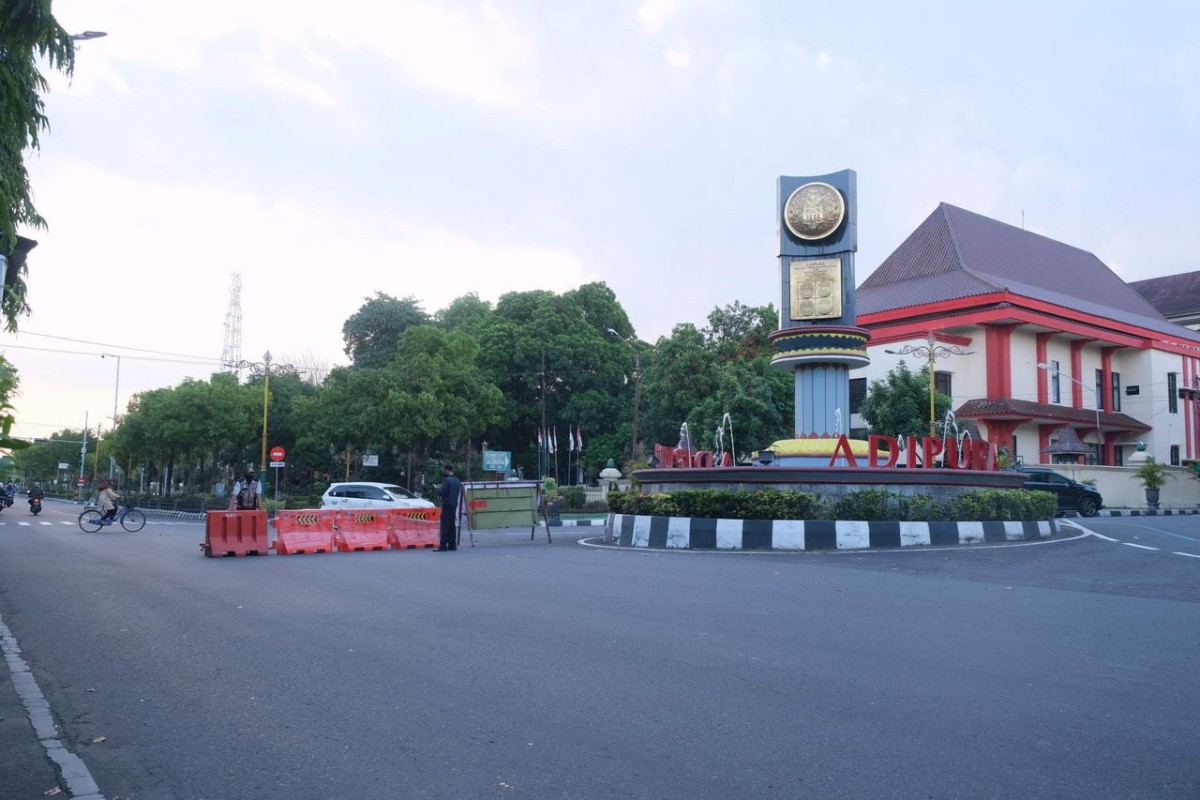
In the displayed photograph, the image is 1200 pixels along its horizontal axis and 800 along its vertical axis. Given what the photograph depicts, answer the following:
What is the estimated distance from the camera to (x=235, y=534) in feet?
52.0

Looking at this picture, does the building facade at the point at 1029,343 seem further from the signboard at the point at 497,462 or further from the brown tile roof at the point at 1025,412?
the signboard at the point at 497,462

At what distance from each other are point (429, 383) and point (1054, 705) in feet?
128

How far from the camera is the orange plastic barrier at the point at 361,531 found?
17250mm

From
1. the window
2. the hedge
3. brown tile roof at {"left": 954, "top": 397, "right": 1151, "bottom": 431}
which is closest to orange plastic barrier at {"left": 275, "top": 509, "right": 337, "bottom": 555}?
the hedge

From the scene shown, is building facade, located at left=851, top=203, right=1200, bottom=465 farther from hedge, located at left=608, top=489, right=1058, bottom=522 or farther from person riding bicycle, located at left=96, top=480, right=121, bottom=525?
person riding bicycle, located at left=96, top=480, right=121, bottom=525

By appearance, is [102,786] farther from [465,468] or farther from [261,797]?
[465,468]

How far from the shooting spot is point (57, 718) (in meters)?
5.10

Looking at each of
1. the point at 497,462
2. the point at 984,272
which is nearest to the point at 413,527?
the point at 497,462

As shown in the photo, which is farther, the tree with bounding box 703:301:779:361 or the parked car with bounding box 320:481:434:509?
the tree with bounding box 703:301:779:361

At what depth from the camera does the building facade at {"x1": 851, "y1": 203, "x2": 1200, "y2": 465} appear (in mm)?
42531

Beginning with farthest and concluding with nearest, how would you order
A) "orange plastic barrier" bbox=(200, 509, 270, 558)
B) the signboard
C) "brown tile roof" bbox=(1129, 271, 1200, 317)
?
"brown tile roof" bbox=(1129, 271, 1200, 317) → the signboard → "orange plastic barrier" bbox=(200, 509, 270, 558)

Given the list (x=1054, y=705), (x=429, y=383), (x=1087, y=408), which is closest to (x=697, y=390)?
(x=429, y=383)

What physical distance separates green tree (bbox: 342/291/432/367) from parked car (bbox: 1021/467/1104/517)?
39.4 m

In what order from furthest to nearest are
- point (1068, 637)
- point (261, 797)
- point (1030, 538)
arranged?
point (1030, 538) < point (1068, 637) < point (261, 797)
